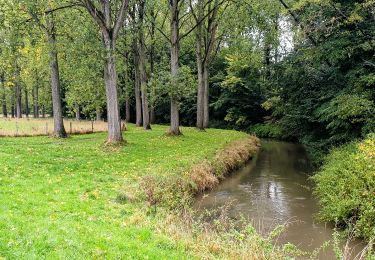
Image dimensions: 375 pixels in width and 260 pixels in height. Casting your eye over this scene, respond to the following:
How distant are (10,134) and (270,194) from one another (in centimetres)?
1754

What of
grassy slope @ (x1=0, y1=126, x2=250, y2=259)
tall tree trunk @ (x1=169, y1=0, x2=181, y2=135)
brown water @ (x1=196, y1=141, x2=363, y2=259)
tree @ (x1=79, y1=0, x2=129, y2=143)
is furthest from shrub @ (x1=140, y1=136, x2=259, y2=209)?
tree @ (x1=79, y1=0, x2=129, y2=143)

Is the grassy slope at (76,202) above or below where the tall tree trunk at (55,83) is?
below

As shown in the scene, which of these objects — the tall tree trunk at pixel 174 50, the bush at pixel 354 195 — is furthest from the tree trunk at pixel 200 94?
the bush at pixel 354 195

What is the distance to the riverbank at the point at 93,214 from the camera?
6305mm

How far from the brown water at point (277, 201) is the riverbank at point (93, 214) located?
1.67m

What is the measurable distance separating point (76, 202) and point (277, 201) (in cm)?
779

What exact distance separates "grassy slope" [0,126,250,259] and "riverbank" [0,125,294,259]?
0.02 meters

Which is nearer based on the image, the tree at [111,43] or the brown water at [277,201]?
the brown water at [277,201]

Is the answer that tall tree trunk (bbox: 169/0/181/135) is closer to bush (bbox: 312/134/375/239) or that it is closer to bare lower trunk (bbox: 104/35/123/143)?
bare lower trunk (bbox: 104/35/123/143)

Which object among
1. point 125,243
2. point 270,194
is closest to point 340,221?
point 270,194

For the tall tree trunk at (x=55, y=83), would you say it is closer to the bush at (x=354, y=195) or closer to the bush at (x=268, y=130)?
the bush at (x=354, y=195)

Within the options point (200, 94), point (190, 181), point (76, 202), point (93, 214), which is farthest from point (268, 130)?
point (93, 214)

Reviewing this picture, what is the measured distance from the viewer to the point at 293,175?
18672 mm

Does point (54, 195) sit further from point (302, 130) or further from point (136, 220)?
point (302, 130)
